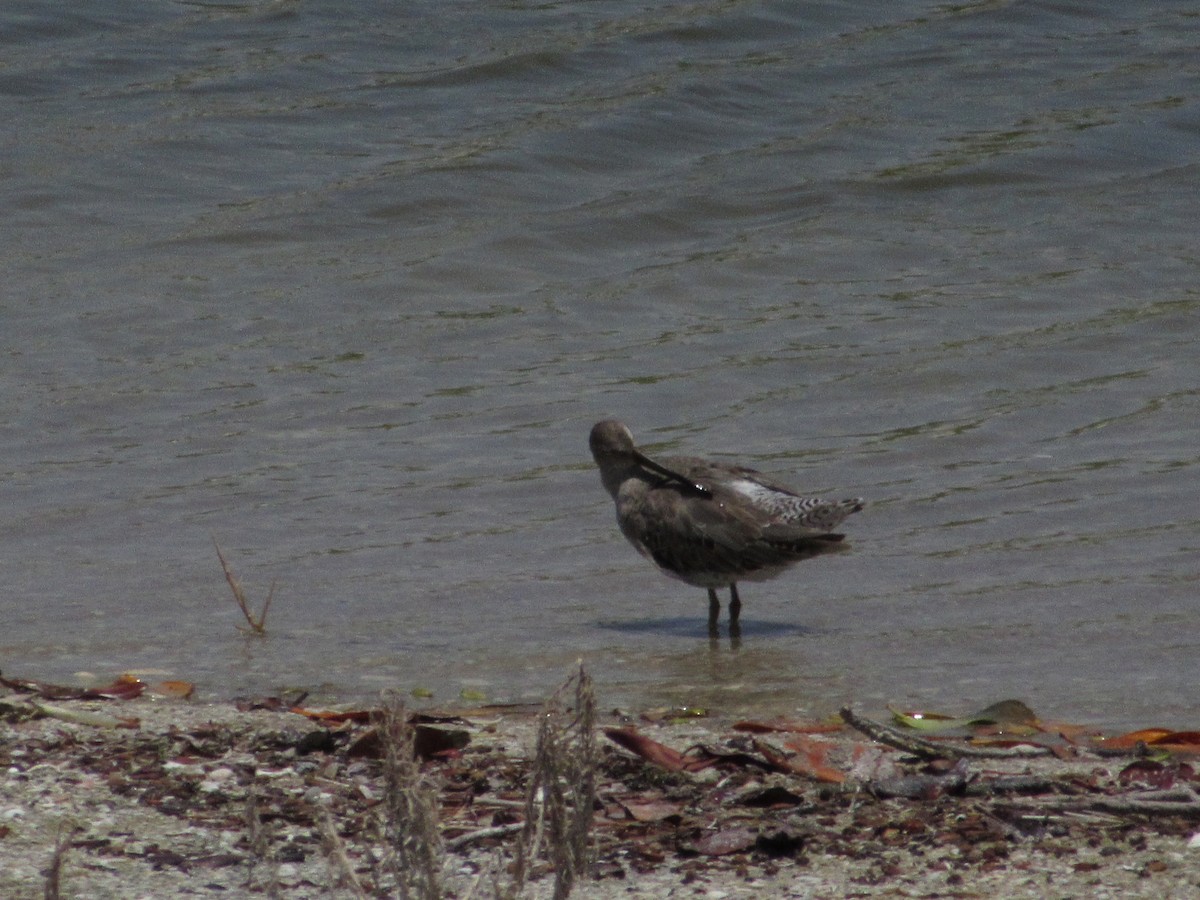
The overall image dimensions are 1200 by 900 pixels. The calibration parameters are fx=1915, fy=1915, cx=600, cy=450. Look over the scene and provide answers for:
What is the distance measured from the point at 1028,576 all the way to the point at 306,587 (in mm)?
2670

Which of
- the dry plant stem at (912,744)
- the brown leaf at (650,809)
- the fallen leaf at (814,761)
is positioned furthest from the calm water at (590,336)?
the brown leaf at (650,809)

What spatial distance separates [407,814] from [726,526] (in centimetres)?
423

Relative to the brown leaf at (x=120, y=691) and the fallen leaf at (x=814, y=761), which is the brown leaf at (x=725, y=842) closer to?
the fallen leaf at (x=814, y=761)

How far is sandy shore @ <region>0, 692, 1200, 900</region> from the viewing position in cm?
370

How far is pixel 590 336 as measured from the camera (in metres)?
10.6

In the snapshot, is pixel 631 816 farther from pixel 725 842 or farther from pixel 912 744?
pixel 912 744

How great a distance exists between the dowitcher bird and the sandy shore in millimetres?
2016

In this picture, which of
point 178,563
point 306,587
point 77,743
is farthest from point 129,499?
point 77,743

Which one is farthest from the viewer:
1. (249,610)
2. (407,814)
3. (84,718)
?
(249,610)

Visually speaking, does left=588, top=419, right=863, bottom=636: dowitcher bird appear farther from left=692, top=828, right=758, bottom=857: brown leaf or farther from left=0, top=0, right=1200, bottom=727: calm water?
left=692, top=828, right=758, bottom=857: brown leaf

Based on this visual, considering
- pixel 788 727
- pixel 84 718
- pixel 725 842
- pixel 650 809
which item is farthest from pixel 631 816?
pixel 84 718

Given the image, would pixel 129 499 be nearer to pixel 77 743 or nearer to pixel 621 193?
pixel 77 743

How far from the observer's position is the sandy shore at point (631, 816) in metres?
3.70

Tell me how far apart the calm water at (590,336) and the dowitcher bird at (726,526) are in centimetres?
21
